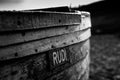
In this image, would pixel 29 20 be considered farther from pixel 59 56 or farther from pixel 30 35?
pixel 59 56

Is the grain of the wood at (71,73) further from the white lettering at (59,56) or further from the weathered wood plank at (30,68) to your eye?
the white lettering at (59,56)

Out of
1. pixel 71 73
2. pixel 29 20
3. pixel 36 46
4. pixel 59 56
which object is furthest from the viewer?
pixel 71 73

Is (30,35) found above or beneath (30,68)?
above

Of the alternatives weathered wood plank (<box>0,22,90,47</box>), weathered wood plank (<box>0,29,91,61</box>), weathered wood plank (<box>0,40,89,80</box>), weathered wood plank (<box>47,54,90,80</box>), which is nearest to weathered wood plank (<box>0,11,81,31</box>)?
weathered wood plank (<box>0,22,90,47</box>)

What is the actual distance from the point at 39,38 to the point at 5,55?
0.37m

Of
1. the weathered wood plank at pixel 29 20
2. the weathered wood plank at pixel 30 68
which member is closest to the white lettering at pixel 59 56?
the weathered wood plank at pixel 30 68

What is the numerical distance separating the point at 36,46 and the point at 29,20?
25cm

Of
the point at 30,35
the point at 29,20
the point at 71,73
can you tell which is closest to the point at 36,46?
the point at 30,35

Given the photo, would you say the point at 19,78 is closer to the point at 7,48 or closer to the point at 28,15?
the point at 7,48

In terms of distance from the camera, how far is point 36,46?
1486mm

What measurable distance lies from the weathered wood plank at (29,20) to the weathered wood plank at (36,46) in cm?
15

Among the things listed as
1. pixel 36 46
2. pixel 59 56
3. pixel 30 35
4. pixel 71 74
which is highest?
pixel 30 35

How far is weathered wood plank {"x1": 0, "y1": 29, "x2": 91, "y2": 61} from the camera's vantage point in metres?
1.26

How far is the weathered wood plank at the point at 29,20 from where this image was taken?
120 cm
